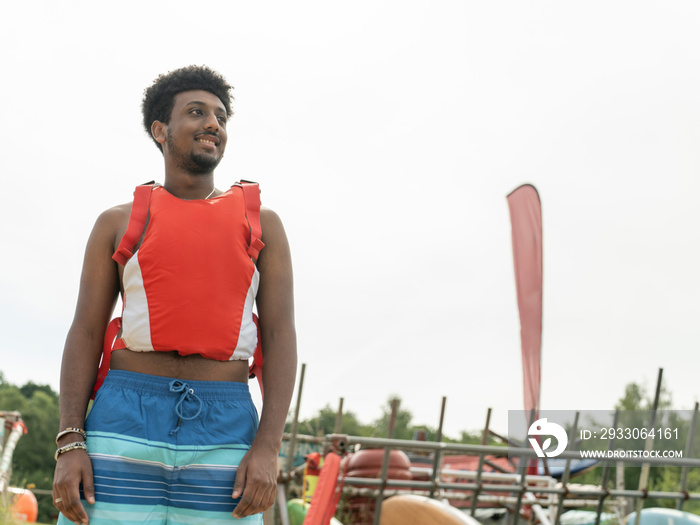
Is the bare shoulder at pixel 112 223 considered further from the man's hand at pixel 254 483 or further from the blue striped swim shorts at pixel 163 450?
the man's hand at pixel 254 483

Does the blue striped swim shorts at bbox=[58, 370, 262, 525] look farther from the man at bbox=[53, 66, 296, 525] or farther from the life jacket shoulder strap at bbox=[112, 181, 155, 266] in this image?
the life jacket shoulder strap at bbox=[112, 181, 155, 266]

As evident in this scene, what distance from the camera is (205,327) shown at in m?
1.74

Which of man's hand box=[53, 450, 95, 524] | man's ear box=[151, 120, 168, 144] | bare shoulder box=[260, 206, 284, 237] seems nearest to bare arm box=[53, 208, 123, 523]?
man's hand box=[53, 450, 95, 524]

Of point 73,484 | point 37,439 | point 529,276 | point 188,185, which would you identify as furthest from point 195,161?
point 37,439

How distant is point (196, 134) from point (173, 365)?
0.63 m

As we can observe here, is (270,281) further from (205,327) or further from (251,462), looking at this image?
(251,462)

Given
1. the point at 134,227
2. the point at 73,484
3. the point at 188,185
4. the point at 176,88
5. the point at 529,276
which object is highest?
the point at 529,276

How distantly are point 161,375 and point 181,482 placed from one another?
0.85 feet

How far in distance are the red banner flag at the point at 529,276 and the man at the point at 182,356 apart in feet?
18.7

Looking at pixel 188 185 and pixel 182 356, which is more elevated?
pixel 188 185

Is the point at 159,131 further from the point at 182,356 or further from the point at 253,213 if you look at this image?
the point at 182,356

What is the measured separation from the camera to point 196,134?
1956 mm

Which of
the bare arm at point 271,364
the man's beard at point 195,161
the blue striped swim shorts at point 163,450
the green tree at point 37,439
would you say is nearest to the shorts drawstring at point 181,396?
the blue striped swim shorts at point 163,450

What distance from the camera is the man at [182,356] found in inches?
64.2
